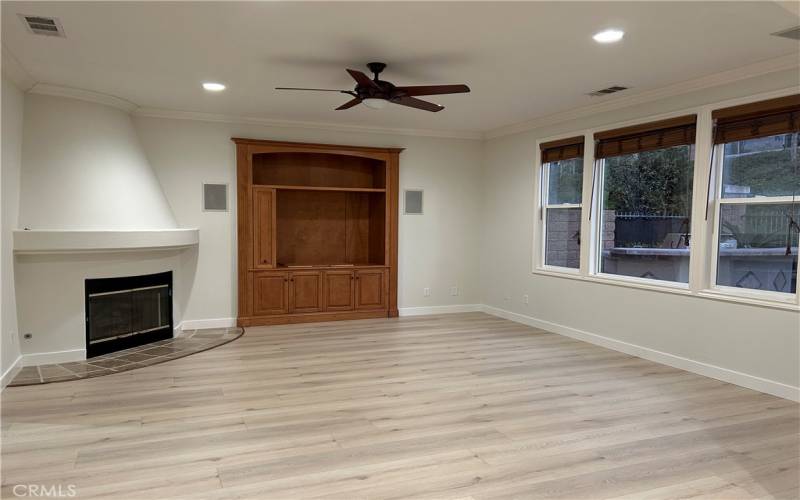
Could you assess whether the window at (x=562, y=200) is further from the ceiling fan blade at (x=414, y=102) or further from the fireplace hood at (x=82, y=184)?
the fireplace hood at (x=82, y=184)

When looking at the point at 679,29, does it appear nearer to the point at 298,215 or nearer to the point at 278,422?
the point at 278,422

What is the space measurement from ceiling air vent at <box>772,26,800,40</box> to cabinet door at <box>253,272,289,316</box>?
548 cm

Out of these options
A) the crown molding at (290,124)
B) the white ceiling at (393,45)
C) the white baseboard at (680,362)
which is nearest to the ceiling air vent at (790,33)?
the white ceiling at (393,45)

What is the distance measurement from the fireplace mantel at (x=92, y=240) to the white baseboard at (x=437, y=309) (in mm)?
3279

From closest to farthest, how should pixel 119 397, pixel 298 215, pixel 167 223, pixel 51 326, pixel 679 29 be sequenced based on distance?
pixel 679 29 → pixel 119 397 → pixel 51 326 → pixel 167 223 → pixel 298 215

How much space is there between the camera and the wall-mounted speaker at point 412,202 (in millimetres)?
7504

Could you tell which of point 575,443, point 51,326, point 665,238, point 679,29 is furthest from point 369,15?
point 51,326

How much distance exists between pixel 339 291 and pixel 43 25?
4461 mm

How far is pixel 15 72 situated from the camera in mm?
4367

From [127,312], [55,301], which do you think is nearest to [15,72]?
[55,301]

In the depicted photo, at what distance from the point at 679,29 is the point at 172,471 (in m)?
4.11

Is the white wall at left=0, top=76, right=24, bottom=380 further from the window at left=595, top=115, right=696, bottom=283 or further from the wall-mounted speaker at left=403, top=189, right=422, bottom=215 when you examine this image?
the window at left=595, top=115, right=696, bottom=283

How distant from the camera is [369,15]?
3.30 meters

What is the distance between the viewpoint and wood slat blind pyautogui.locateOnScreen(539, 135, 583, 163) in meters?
6.14
